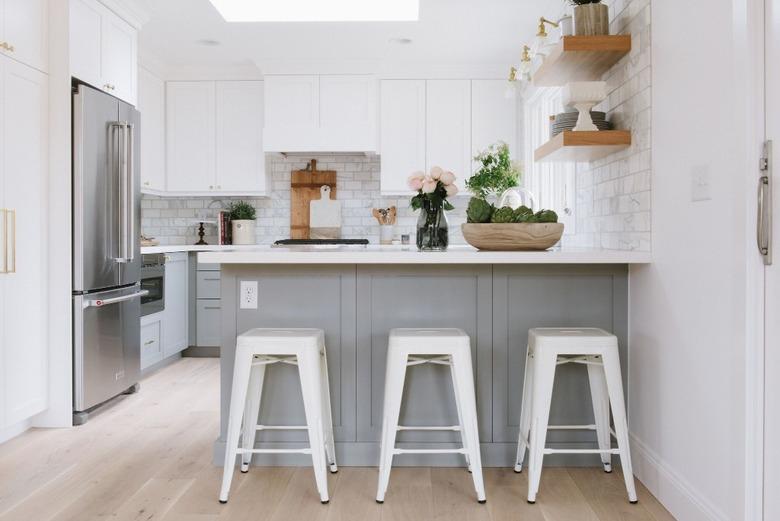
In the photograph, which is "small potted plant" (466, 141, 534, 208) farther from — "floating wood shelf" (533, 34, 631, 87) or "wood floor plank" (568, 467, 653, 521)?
"wood floor plank" (568, 467, 653, 521)

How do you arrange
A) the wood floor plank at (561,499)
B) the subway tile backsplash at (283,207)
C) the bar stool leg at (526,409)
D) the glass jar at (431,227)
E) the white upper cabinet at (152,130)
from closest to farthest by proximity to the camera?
the wood floor plank at (561,499) < the bar stool leg at (526,409) < the glass jar at (431,227) < the white upper cabinet at (152,130) < the subway tile backsplash at (283,207)

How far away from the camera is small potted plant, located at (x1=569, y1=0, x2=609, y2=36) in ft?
8.81

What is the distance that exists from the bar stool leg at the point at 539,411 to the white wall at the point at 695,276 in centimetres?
46

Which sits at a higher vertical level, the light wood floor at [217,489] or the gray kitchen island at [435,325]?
the gray kitchen island at [435,325]

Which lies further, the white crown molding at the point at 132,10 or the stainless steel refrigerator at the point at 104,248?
the white crown molding at the point at 132,10

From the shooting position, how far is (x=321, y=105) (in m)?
5.41

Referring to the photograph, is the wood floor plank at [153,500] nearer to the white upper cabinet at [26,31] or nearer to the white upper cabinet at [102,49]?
the white upper cabinet at [26,31]

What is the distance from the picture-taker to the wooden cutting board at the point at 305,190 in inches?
230

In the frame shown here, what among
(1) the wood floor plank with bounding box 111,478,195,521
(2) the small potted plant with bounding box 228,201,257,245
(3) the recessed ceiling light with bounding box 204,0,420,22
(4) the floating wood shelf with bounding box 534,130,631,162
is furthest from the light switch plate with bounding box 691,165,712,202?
(2) the small potted plant with bounding box 228,201,257,245

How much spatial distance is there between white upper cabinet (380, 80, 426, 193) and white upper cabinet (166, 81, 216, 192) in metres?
1.60

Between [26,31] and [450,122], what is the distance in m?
3.44

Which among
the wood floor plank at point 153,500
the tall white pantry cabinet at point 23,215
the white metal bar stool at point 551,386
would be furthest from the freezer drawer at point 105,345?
the white metal bar stool at point 551,386

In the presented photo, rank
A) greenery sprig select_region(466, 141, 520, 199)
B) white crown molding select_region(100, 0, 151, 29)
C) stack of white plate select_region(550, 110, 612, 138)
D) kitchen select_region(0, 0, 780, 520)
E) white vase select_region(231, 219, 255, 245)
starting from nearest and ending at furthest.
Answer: kitchen select_region(0, 0, 780, 520), stack of white plate select_region(550, 110, 612, 138), greenery sprig select_region(466, 141, 520, 199), white crown molding select_region(100, 0, 151, 29), white vase select_region(231, 219, 255, 245)

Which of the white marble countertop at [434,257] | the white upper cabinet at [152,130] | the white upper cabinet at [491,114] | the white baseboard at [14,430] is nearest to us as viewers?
the white marble countertop at [434,257]
